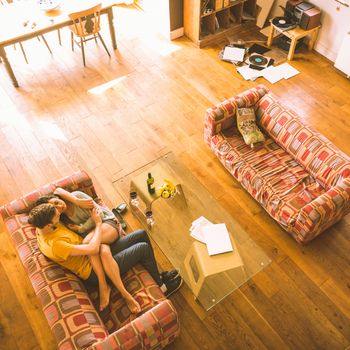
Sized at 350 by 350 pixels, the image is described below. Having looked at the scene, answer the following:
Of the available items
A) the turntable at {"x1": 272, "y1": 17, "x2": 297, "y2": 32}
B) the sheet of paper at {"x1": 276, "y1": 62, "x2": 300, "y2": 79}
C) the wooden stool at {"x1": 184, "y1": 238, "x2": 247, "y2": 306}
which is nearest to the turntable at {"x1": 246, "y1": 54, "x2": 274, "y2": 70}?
the sheet of paper at {"x1": 276, "y1": 62, "x2": 300, "y2": 79}

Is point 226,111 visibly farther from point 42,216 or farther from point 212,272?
point 42,216

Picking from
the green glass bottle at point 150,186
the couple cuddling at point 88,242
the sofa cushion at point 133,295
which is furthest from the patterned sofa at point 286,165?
the sofa cushion at point 133,295

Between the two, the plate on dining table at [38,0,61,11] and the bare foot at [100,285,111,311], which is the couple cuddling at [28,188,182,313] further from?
the plate on dining table at [38,0,61,11]

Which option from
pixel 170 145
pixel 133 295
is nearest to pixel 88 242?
pixel 133 295

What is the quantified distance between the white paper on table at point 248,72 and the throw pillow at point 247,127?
1.31 m

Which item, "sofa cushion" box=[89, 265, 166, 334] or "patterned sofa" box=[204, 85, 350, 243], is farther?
"patterned sofa" box=[204, 85, 350, 243]

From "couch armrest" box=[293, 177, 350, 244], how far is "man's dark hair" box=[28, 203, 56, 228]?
195 centimetres

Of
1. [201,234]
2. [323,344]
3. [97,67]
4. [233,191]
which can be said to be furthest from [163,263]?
[97,67]

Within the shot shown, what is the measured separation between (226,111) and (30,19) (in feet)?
9.09

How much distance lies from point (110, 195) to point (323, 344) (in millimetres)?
2281

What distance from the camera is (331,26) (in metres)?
4.72

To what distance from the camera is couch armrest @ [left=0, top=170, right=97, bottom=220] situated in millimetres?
2787

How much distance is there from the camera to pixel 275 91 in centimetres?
465

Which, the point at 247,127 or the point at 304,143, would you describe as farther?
the point at 247,127
